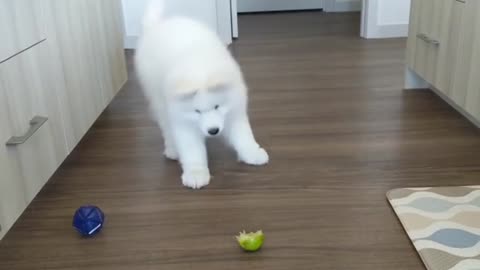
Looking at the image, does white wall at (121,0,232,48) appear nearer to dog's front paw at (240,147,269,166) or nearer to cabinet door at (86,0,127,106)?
cabinet door at (86,0,127,106)

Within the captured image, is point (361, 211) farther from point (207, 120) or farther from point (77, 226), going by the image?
point (77, 226)

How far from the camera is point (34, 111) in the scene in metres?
1.44

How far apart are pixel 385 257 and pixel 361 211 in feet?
0.73

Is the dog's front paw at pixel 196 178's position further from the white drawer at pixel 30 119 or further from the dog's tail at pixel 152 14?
the dog's tail at pixel 152 14

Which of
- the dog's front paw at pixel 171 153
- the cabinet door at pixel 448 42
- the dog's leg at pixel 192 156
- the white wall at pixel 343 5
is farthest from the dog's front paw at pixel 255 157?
the white wall at pixel 343 5

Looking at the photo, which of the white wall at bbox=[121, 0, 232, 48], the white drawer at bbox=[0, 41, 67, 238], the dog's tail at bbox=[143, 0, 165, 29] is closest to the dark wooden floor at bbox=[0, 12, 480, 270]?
the white drawer at bbox=[0, 41, 67, 238]

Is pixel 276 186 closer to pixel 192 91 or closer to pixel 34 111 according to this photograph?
pixel 192 91

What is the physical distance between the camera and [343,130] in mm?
2037

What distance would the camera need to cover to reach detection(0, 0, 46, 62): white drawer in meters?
1.26

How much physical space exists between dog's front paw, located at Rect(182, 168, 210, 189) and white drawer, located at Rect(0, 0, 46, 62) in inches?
23.7

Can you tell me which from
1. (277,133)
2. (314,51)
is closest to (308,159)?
(277,133)

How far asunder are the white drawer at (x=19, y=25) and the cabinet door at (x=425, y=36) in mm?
1527

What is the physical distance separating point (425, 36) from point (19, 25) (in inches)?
65.2

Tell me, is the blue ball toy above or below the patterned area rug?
above
